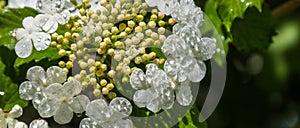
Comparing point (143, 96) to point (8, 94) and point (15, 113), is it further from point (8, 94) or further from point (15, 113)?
point (8, 94)

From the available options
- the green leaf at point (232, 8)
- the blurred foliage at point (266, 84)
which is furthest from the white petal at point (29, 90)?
the blurred foliage at point (266, 84)

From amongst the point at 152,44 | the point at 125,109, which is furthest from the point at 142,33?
the point at 125,109

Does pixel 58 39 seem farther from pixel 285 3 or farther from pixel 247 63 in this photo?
pixel 247 63

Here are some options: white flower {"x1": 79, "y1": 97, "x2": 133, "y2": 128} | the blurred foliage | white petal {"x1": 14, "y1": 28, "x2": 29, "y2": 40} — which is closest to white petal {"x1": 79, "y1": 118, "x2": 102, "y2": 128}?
white flower {"x1": 79, "y1": 97, "x2": 133, "y2": 128}

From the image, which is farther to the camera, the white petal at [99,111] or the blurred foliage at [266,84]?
the blurred foliage at [266,84]

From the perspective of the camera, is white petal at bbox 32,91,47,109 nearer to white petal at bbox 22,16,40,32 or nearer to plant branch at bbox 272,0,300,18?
white petal at bbox 22,16,40,32

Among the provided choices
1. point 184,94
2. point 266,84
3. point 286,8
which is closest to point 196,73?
point 184,94

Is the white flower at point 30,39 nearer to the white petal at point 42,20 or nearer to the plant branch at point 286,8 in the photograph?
the white petal at point 42,20
